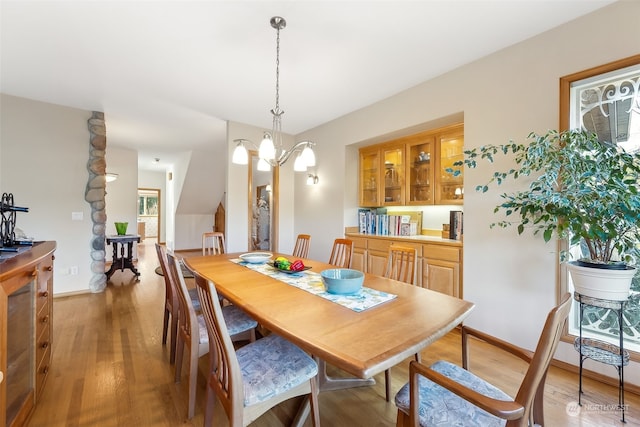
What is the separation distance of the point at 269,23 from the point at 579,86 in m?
2.41

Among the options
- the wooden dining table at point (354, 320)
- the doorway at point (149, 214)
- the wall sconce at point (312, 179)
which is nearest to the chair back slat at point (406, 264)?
the wooden dining table at point (354, 320)

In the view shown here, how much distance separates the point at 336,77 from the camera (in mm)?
2867

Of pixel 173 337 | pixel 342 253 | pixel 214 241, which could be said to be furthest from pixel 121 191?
pixel 342 253

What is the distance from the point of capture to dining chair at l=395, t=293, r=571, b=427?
84 centimetres

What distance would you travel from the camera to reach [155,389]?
6.05 feet

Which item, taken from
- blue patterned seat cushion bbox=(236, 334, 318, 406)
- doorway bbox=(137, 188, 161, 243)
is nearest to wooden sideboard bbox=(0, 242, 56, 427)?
→ blue patterned seat cushion bbox=(236, 334, 318, 406)

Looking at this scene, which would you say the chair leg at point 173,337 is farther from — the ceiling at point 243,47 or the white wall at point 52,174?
the white wall at point 52,174

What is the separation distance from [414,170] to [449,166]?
460 millimetres

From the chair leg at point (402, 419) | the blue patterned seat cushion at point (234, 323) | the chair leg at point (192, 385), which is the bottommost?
the chair leg at point (192, 385)

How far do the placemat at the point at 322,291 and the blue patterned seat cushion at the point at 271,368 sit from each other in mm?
335

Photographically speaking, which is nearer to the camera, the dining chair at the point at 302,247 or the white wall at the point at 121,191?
the dining chair at the point at 302,247

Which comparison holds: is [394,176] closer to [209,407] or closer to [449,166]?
[449,166]

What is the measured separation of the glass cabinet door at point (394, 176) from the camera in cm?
351

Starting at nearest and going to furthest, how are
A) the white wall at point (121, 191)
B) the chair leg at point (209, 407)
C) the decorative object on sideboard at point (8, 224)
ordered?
the chair leg at point (209, 407) → the decorative object on sideboard at point (8, 224) → the white wall at point (121, 191)
